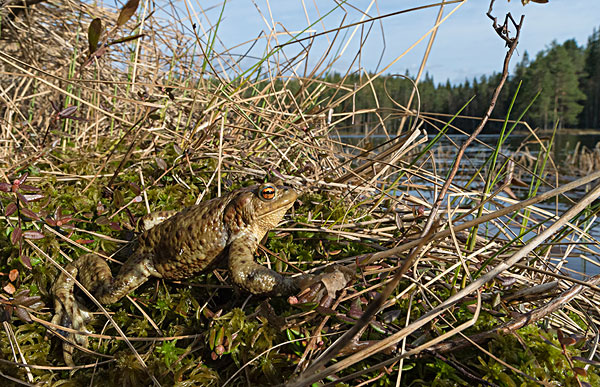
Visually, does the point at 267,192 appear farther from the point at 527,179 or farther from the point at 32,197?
the point at 527,179

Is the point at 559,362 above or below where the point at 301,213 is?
below

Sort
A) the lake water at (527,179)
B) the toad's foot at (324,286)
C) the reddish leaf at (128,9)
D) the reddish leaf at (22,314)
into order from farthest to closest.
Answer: the lake water at (527,179) < the reddish leaf at (22,314) < the toad's foot at (324,286) < the reddish leaf at (128,9)

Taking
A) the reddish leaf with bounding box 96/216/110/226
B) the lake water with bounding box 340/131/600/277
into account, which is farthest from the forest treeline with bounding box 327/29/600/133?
the reddish leaf with bounding box 96/216/110/226

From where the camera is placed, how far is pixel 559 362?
1771mm

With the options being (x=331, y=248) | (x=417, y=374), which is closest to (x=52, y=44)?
(x=331, y=248)

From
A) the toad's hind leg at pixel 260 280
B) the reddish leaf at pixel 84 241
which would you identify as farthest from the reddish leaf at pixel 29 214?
the toad's hind leg at pixel 260 280

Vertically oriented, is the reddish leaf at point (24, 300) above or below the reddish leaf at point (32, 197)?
below

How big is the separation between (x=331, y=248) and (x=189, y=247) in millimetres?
1008

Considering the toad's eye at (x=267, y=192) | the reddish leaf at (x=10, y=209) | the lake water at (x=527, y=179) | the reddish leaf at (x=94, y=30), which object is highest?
the reddish leaf at (x=94, y=30)

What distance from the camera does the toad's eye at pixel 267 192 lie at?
232 centimetres

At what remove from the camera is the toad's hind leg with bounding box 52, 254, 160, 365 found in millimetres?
2234

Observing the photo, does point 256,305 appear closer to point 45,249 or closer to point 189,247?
point 189,247

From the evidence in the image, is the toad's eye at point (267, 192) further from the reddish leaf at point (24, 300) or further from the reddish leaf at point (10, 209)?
the reddish leaf at point (10, 209)

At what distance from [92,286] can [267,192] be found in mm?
1269
